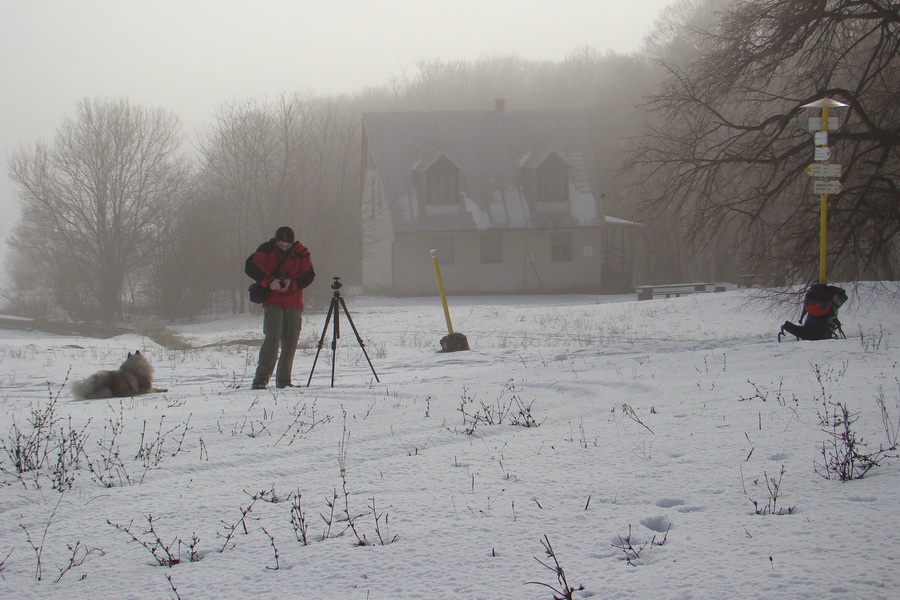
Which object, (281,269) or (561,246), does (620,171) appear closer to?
(281,269)

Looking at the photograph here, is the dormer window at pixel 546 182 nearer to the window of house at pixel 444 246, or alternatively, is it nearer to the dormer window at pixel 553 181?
the dormer window at pixel 553 181

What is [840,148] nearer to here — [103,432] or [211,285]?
[103,432]

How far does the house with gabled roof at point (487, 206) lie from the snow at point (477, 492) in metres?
29.4

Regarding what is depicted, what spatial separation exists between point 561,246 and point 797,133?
2323cm

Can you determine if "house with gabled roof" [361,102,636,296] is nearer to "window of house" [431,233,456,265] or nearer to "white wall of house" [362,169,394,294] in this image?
"window of house" [431,233,456,265]

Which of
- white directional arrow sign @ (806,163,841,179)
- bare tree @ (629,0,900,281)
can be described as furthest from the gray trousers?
bare tree @ (629,0,900,281)

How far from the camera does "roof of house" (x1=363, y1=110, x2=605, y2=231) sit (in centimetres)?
3894

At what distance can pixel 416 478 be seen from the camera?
5.26m

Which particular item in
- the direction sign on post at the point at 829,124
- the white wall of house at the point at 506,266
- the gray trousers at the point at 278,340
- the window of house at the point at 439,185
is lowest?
the gray trousers at the point at 278,340

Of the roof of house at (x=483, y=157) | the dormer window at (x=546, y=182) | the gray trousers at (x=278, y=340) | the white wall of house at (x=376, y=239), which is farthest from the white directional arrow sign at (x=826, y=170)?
the white wall of house at (x=376, y=239)

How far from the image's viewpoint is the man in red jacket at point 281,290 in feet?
31.7

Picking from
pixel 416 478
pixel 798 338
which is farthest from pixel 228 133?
pixel 416 478

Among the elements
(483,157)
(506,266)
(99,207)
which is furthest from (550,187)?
(99,207)

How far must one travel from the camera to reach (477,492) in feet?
16.1
